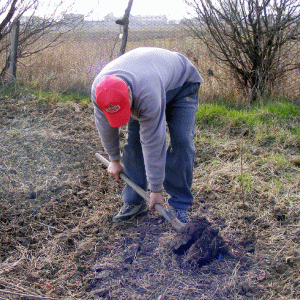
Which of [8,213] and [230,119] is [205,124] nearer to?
[230,119]

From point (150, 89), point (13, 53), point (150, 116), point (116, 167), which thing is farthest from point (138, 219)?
point (13, 53)

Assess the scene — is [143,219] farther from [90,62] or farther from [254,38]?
[90,62]

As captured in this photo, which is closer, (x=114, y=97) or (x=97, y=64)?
(x=114, y=97)

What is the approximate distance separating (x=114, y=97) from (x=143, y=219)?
1598 mm

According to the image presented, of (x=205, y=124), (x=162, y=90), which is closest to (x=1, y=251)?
(x=162, y=90)

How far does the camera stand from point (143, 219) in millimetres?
3020

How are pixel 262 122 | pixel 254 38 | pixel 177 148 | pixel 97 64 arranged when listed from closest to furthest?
pixel 177 148, pixel 262 122, pixel 254 38, pixel 97 64

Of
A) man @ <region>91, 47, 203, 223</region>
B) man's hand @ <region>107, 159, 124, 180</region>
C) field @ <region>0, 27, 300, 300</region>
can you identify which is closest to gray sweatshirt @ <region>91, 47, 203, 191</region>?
man @ <region>91, 47, 203, 223</region>

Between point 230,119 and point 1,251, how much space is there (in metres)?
3.44

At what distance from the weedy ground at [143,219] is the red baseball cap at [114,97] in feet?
3.53

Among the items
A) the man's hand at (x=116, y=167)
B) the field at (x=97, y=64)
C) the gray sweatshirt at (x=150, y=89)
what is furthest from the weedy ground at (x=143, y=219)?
the field at (x=97, y=64)

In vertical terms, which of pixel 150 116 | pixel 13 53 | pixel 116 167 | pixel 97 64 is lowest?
pixel 116 167

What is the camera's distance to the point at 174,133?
2.57 meters

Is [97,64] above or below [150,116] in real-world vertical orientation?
above
